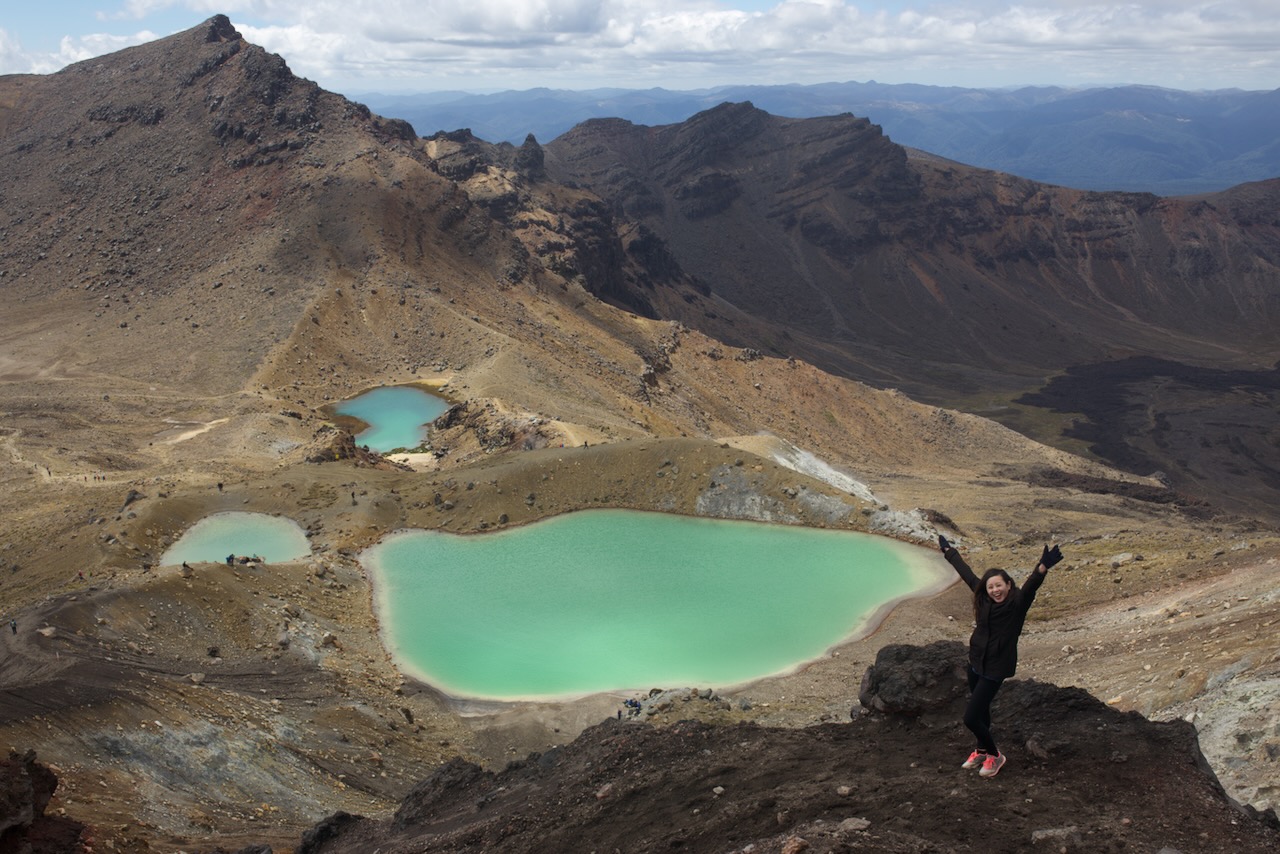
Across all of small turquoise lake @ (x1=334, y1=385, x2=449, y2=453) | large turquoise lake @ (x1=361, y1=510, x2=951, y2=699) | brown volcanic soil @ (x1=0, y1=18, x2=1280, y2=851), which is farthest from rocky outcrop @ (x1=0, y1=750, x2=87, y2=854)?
small turquoise lake @ (x1=334, y1=385, x2=449, y2=453)

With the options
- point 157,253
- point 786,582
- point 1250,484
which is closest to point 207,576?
point 786,582

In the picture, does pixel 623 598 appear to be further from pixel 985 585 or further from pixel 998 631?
pixel 985 585

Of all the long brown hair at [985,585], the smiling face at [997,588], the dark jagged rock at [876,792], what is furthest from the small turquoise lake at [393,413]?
the smiling face at [997,588]

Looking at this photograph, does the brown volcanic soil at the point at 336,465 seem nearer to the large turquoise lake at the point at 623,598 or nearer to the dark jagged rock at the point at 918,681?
the dark jagged rock at the point at 918,681

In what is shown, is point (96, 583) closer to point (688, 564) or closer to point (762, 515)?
point (688, 564)

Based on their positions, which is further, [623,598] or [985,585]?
[623,598]

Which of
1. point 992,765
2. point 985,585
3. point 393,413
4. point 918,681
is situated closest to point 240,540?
point 393,413
